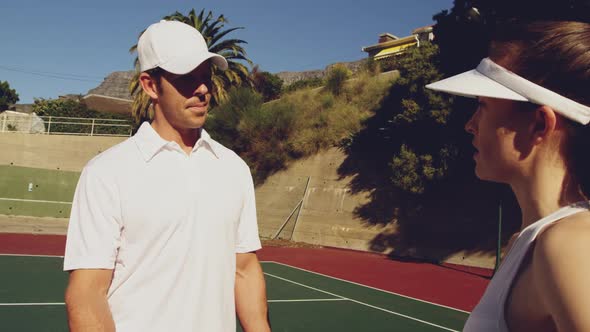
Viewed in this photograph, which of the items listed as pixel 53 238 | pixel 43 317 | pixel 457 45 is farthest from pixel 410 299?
pixel 53 238

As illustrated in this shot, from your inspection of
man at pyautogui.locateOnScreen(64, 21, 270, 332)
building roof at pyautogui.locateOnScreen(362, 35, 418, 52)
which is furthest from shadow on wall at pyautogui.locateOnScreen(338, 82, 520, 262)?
building roof at pyautogui.locateOnScreen(362, 35, 418, 52)

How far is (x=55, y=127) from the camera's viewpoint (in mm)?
31359

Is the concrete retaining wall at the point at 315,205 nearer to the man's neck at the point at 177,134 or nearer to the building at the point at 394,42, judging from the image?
the man's neck at the point at 177,134

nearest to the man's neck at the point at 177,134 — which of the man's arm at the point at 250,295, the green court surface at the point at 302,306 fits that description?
the man's arm at the point at 250,295

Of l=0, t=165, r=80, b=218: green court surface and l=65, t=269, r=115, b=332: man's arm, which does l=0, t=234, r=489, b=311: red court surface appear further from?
l=65, t=269, r=115, b=332: man's arm

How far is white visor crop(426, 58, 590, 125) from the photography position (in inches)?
49.9

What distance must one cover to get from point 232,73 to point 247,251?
99.2 feet

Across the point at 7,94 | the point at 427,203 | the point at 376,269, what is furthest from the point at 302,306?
the point at 7,94

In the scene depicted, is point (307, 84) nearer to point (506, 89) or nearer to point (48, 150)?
point (48, 150)

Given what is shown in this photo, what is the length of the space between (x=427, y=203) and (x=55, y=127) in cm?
2263

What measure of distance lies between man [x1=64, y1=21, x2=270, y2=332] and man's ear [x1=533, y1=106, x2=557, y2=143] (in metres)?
1.69

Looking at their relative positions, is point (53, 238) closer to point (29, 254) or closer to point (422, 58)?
point (29, 254)

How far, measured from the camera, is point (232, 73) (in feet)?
106

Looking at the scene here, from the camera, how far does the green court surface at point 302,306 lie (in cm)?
873
